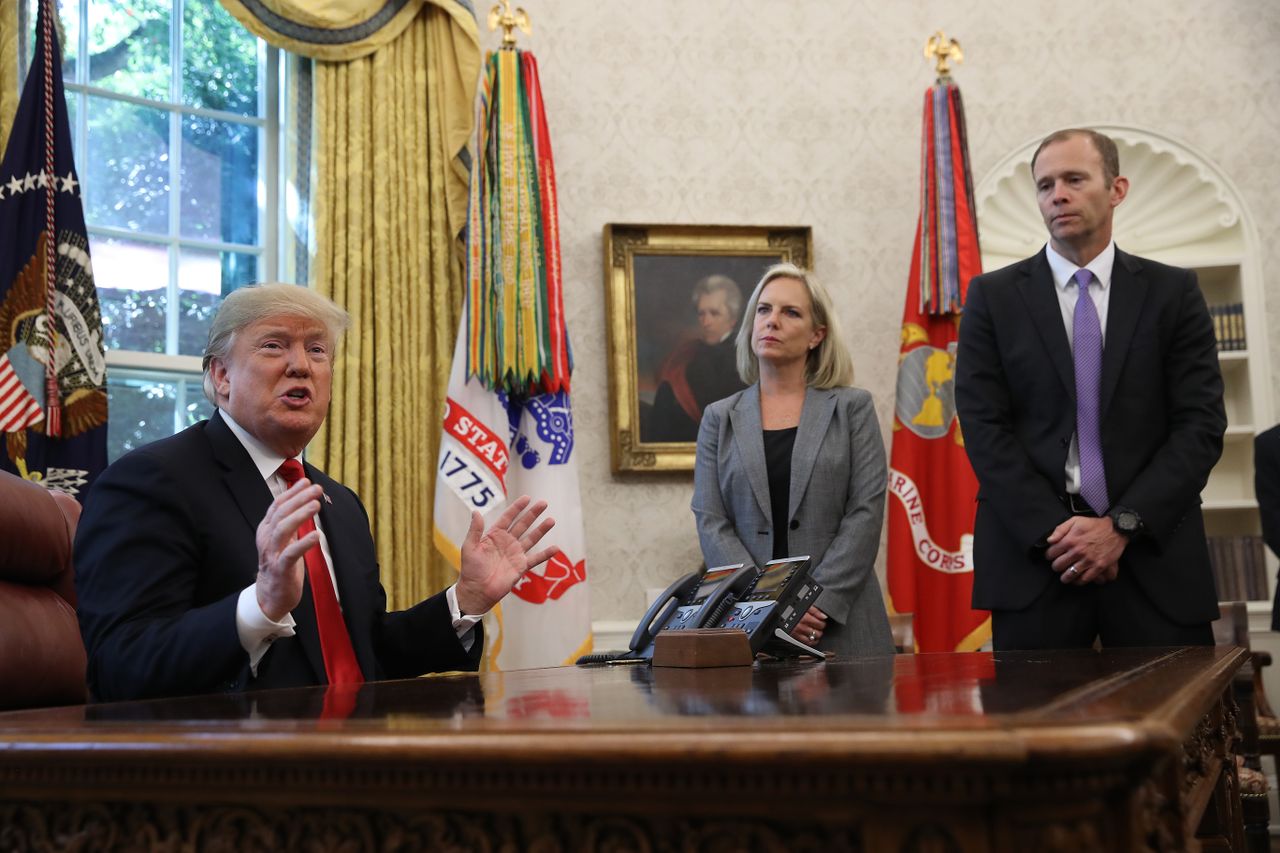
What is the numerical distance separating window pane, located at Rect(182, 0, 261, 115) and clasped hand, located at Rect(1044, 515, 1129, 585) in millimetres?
3694

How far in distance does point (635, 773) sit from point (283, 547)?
0.83 m

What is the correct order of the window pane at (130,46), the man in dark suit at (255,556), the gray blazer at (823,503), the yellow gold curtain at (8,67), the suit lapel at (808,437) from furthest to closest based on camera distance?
1. the window pane at (130,46)
2. the yellow gold curtain at (8,67)
3. the suit lapel at (808,437)
4. the gray blazer at (823,503)
5. the man in dark suit at (255,556)

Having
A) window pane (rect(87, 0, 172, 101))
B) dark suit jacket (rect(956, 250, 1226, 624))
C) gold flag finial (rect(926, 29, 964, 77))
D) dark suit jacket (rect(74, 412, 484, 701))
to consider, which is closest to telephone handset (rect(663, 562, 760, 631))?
dark suit jacket (rect(74, 412, 484, 701))

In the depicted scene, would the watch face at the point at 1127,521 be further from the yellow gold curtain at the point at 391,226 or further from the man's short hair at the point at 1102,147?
the yellow gold curtain at the point at 391,226

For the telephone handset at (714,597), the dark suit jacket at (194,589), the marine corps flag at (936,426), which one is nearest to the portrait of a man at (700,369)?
the marine corps flag at (936,426)

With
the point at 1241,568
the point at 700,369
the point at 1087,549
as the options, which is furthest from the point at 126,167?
the point at 1241,568

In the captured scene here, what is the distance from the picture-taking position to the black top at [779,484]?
3.26 metres

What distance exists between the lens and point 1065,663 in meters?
1.58

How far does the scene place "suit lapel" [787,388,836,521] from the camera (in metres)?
3.24

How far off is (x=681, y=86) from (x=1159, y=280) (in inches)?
114

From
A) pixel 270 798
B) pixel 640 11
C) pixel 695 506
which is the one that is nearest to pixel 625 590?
pixel 695 506

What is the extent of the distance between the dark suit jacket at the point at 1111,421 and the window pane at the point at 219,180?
3098 millimetres

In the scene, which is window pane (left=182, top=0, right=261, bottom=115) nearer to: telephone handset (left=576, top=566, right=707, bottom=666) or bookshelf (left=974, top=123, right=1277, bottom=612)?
bookshelf (left=974, top=123, right=1277, bottom=612)

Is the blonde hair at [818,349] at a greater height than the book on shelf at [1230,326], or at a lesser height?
lesser
